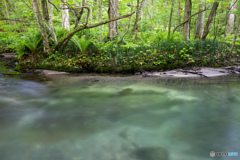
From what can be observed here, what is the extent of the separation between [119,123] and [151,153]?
885 millimetres

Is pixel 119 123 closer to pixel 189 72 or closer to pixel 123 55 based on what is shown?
pixel 123 55

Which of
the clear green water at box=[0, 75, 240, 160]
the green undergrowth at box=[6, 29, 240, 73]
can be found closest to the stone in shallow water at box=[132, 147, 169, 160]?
the clear green water at box=[0, 75, 240, 160]

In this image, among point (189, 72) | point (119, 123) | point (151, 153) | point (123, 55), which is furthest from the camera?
point (123, 55)

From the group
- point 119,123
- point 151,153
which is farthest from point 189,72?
point 151,153

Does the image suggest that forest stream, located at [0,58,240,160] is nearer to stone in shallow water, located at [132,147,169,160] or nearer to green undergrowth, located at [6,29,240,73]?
stone in shallow water, located at [132,147,169,160]

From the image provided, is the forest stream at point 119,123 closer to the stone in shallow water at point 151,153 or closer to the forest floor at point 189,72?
the stone in shallow water at point 151,153

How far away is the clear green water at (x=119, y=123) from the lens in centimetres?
207

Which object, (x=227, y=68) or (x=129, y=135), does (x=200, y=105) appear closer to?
(x=129, y=135)

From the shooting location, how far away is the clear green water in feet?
6.80

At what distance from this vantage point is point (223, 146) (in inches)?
84.8

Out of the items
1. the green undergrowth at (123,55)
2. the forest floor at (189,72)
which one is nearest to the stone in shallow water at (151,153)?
the forest floor at (189,72)

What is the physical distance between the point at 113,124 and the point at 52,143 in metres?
1.02

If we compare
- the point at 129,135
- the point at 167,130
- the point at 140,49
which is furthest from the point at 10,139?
the point at 140,49

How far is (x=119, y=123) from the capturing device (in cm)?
279
